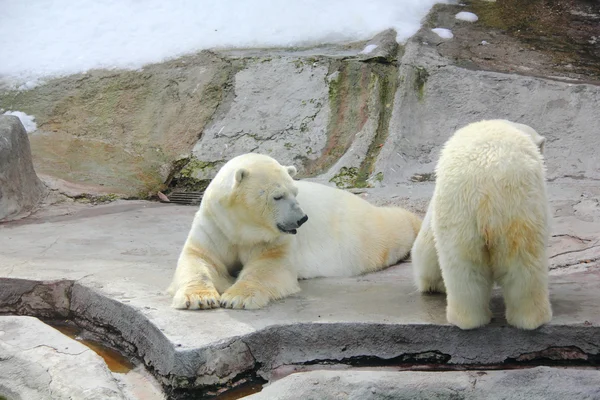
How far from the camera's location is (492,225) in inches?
123

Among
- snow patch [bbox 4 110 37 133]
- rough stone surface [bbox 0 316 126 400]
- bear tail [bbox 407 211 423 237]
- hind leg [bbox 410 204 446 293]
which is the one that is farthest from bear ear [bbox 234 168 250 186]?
snow patch [bbox 4 110 37 133]

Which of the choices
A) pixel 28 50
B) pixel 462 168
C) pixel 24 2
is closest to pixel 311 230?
pixel 462 168

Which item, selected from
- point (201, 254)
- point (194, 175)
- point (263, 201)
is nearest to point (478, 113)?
point (194, 175)

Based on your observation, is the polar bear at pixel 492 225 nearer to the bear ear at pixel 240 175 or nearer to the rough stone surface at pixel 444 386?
the rough stone surface at pixel 444 386

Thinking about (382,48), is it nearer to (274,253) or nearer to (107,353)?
(274,253)

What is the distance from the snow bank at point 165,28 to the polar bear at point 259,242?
4.02 meters

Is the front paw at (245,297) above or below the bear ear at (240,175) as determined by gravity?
below

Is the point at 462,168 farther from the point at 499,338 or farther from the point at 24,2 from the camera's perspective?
the point at 24,2

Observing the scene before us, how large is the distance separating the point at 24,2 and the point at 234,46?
3.62 m

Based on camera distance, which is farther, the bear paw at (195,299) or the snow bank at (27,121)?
the snow bank at (27,121)

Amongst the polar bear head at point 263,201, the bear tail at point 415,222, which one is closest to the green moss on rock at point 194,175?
the bear tail at point 415,222

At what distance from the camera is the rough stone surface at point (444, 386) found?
304 centimetres

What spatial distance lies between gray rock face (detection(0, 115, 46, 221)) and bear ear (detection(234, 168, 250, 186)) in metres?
2.89

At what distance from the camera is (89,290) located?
4.16 meters
